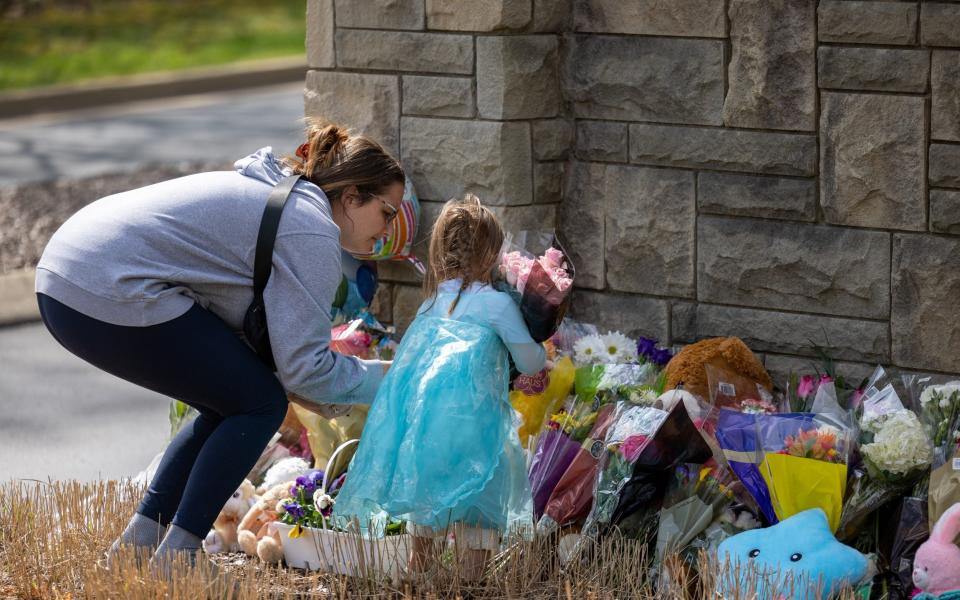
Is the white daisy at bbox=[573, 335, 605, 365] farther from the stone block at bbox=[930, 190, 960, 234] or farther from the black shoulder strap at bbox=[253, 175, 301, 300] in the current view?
the black shoulder strap at bbox=[253, 175, 301, 300]

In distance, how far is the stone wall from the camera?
3807 mm

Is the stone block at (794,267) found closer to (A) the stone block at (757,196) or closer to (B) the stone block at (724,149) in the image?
(A) the stone block at (757,196)

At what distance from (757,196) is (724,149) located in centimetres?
19

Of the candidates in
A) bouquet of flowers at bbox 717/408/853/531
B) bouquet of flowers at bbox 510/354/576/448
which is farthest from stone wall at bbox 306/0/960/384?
bouquet of flowers at bbox 717/408/853/531

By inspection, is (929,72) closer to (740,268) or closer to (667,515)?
(740,268)

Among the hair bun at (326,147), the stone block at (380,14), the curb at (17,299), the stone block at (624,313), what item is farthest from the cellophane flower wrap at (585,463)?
the curb at (17,299)

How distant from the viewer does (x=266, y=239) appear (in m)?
3.09

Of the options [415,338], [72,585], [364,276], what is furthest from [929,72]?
[72,585]

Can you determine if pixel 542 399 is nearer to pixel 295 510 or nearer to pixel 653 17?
pixel 295 510

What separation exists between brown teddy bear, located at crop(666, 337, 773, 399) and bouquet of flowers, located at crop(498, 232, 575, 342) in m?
0.59

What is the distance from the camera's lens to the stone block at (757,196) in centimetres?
399

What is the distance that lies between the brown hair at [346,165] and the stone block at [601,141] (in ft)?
3.93

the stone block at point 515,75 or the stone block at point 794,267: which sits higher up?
the stone block at point 515,75


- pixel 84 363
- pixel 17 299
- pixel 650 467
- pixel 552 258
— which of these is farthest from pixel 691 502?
pixel 17 299
